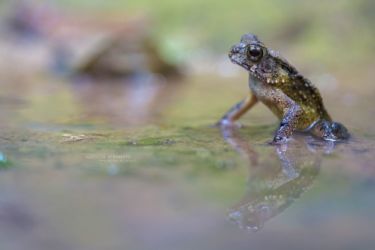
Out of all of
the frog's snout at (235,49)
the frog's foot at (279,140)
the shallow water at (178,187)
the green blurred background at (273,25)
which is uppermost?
the green blurred background at (273,25)

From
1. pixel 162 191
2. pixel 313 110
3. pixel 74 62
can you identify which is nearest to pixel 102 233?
pixel 162 191

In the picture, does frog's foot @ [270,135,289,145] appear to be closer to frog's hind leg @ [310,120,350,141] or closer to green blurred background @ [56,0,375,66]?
frog's hind leg @ [310,120,350,141]

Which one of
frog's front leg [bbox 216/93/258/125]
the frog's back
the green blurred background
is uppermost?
the green blurred background

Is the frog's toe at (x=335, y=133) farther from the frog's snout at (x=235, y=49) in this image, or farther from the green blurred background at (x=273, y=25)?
the green blurred background at (x=273, y=25)

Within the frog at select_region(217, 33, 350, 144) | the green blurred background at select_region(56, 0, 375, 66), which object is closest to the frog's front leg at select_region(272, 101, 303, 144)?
the frog at select_region(217, 33, 350, 144)

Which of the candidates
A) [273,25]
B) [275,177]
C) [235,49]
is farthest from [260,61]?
[273,25]

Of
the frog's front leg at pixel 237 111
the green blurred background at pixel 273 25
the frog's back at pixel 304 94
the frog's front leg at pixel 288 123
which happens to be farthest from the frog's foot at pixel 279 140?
the green blurred background at pixel 273 25
